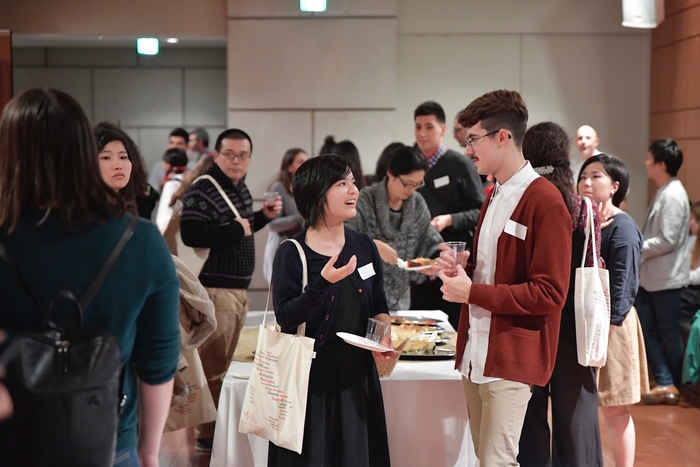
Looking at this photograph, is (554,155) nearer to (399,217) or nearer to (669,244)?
(399,217)

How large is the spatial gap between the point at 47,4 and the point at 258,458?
16.4 ft

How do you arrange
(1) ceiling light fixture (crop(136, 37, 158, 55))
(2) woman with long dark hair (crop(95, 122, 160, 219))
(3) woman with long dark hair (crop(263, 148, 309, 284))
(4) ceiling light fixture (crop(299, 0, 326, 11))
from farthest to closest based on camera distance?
1. (1) ceiling light fixture (crop(136, 37, 158, 55))
2. (4) ceiling light fixture (crop(299, 0, 326, 11))
3. (3) woman with long dark hair (crop(263, 148, 309, 284))
4. (2) woman with long dark hair (crop(95, 122, 160, 219))

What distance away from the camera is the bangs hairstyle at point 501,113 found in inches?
89.9

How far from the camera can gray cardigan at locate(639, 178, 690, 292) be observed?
505 centimetres

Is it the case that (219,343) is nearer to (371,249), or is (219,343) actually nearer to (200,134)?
(371,249)

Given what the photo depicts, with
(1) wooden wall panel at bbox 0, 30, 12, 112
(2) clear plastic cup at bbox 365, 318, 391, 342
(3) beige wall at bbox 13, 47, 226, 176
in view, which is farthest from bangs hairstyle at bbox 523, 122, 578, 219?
(3) beige wall at bbox 13, 47, 226, 176

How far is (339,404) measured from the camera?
2484 millimetres

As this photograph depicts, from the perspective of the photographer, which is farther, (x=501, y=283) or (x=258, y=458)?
(x=258, y=458)

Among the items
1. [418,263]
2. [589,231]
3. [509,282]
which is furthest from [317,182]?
[418,263]

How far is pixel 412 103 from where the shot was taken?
6.55 meters

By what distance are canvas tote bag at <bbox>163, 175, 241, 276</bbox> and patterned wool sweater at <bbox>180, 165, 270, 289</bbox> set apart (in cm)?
2

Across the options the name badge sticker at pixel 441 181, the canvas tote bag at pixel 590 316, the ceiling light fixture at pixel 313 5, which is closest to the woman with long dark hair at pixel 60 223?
the canvas tote bag at pixel 590 316

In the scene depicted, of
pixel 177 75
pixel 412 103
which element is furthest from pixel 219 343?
pixel 177 75

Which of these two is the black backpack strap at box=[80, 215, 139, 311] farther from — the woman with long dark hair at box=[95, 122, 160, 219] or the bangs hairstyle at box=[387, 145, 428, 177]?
the bangs hairstyle at box=[387, 145, 428, 177]
